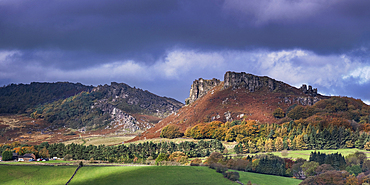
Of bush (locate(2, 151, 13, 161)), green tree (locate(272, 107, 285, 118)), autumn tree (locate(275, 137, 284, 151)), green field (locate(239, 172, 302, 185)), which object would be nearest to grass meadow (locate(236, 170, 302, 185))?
green field (locate(239, 172, 302, 185))

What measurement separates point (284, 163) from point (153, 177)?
1876 inches

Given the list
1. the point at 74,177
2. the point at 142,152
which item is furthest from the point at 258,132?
the point at 74,177

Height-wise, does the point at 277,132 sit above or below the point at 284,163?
above

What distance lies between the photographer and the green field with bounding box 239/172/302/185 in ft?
309

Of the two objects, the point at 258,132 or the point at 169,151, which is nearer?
the point at 169,151

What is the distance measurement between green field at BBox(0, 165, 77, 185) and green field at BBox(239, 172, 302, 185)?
6018cm

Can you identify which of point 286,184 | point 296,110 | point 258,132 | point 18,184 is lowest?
point 18,184

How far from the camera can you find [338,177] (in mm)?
86750

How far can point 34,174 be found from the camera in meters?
109

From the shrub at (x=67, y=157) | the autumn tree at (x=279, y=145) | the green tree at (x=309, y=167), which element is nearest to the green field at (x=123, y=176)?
the green tree at (x=309, y=167)

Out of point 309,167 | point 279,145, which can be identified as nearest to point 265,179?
point 309,167

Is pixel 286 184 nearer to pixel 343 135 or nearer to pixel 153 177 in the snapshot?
pixel 153 177

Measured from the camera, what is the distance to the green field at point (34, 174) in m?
105

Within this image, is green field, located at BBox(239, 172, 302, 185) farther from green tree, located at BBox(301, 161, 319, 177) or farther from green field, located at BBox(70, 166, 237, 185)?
green tree, located at BBox(301, 161, 319, 177)
